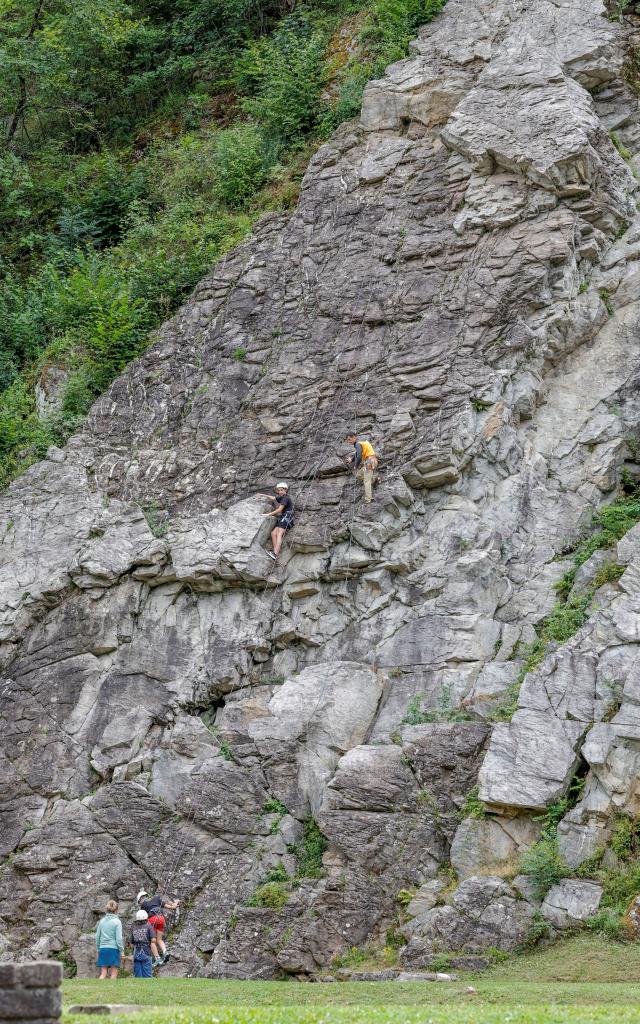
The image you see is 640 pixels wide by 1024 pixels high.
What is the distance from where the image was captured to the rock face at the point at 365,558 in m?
17.0

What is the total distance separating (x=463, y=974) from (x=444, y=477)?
350 inches

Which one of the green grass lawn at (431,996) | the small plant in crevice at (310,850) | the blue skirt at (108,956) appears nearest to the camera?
the green grass lawn at (431,996)

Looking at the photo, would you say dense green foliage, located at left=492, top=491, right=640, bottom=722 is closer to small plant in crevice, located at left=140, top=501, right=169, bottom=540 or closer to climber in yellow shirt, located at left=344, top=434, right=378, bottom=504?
climber in yellow shirt, located at left=344, top=434, right=378, bottom=504

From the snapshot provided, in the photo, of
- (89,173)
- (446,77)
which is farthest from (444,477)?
(89,173)

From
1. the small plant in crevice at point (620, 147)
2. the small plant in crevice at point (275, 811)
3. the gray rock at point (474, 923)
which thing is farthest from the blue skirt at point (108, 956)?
the small plant in crevice at point (620, 147)

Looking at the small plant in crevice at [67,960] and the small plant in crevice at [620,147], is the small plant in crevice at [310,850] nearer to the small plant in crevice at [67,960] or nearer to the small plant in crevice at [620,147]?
the small plant in crevice at [67,960]

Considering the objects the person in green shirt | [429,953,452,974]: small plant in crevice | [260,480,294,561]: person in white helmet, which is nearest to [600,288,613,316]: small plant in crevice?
[260,480,294,561]: person in white helmet

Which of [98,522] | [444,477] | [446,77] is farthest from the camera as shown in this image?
[446,77]

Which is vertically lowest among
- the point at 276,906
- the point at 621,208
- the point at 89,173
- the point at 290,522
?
the point at 276,906

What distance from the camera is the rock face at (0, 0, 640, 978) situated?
55.9 feet

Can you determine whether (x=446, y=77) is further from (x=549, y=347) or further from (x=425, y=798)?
(x=425, y=798)

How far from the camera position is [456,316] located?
2238 centimetres

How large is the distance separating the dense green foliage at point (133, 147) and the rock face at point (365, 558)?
164 centimetres

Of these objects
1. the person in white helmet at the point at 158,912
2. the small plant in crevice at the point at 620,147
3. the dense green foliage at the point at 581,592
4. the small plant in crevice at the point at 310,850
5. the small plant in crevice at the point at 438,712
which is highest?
the small plant in crevice at the point at 620,147
